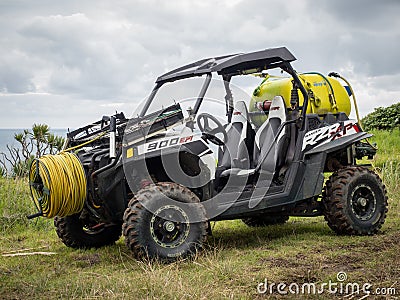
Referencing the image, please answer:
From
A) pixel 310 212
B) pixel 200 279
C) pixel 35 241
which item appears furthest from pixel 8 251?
pixel 310 212

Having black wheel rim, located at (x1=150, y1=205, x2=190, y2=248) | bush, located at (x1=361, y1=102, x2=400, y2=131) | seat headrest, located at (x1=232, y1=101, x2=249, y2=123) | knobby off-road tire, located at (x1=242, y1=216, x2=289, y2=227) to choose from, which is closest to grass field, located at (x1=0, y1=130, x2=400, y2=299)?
knobby off-road tire, located at (x1=242, y1=216, x2=289, y2=227)

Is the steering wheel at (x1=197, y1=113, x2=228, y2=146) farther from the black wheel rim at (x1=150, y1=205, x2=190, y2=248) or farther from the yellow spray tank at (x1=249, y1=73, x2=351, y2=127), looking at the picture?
the black wheel rim at (x1=150, y1=205, x2=190, y2=248)

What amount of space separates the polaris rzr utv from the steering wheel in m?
0.02

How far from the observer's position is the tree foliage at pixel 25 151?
10766 millimetres

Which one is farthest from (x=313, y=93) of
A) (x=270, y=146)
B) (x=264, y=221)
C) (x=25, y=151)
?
(x=25, y=151)

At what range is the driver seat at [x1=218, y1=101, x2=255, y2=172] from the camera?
26.2 ft

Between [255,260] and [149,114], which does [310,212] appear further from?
[149,114]

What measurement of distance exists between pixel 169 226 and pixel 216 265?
0.78 m

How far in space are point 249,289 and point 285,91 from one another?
3.48 metres

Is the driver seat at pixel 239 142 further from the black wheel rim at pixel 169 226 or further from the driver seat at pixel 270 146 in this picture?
the black wheel rim at pixel 169 226

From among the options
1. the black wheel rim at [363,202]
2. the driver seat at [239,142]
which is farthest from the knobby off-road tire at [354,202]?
the driver seat at [239,142]

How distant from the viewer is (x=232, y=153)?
316 inches

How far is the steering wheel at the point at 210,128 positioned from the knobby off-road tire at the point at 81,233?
1625mm

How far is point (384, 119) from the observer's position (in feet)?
65.8
